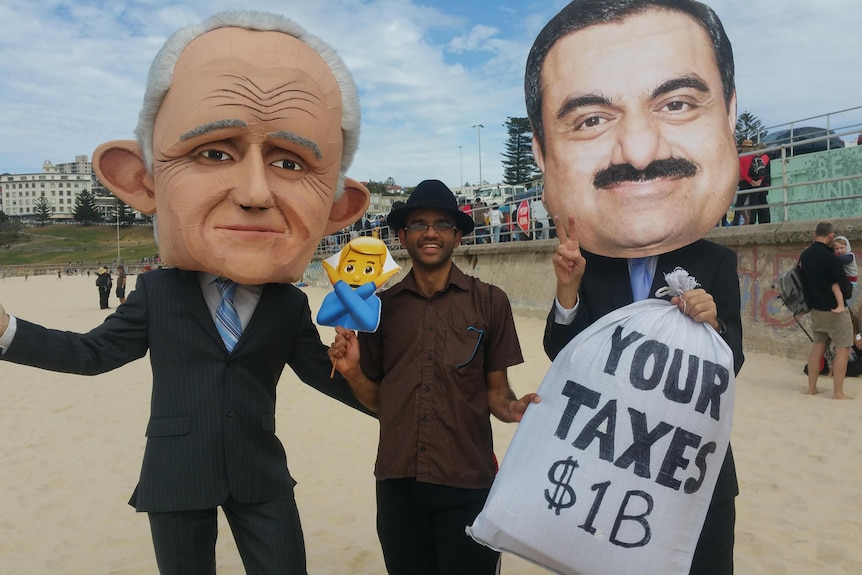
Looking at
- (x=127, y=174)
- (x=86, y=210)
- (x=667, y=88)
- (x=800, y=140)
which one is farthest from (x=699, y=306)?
(x=86, y=210)

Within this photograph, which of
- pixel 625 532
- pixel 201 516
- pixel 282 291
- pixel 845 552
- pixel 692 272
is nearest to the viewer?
pixel 625 532

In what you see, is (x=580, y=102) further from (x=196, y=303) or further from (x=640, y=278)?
(x=196, y=303)

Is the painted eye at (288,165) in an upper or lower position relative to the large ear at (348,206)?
upper

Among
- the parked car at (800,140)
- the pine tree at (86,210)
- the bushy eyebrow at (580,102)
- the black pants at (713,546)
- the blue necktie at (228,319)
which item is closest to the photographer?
the black pants at (713,546)

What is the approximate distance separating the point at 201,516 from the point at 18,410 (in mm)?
7419

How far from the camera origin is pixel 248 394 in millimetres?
2428

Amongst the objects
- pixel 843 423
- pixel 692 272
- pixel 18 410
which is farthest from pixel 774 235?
pixel 18 410

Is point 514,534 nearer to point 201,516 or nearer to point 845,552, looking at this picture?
point 201,516

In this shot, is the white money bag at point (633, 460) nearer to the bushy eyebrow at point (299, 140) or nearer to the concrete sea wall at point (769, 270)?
the bushy eyebrow at point (299, 140)

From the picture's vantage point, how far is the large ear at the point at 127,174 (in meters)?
2.53

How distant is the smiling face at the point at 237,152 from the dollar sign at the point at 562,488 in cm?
124

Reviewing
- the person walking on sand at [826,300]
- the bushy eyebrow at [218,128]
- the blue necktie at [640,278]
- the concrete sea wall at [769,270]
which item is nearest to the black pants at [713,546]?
the blue necktie at [640,278]

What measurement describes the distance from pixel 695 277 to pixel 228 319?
5.66ft

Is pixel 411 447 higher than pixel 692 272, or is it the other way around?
pixel 692 272
